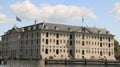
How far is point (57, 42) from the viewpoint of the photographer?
113m

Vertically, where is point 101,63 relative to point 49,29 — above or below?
below

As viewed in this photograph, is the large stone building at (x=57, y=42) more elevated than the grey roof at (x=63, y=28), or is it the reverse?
the grey roof at (x=63, y=28)

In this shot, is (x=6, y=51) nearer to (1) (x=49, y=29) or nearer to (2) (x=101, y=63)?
(1) (x=49, y=29)

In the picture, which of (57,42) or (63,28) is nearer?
(57,42)

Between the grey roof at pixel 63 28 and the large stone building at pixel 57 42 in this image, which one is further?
the grey roof at pixel 63 28

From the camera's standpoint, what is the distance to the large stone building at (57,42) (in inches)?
4333

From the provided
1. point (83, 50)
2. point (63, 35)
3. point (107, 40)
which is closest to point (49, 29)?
point (63, 35)

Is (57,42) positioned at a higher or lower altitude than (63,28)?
lower

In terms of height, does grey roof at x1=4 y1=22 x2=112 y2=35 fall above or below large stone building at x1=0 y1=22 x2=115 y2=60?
above

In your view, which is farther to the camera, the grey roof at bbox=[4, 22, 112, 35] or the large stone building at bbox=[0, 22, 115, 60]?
the grey roof at bbox=[4, 22, 112, 35]

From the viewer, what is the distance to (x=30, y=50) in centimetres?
11475

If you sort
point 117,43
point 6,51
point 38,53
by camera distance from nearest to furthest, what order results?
point 38,53 < point 6,51 < point 117,43

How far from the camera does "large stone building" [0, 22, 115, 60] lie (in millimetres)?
110062

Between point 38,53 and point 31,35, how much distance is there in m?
9.34
